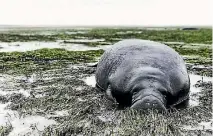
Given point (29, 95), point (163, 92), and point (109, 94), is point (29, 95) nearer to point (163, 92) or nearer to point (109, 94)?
point (109, 94)

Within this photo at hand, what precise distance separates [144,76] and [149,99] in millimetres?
925

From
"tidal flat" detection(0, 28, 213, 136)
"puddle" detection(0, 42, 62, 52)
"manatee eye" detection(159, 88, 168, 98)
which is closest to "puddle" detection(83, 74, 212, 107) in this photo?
"tidal flat" detection(0, 28, 213, 136)

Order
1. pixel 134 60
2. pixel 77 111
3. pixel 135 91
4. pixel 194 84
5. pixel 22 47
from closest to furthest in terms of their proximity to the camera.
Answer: pixel 77 111
pixel 135 91
pixel 134 60
pixel 194 84
pixel 22 47

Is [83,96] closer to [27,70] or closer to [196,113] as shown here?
[196,113]

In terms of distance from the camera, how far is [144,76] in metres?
7.75

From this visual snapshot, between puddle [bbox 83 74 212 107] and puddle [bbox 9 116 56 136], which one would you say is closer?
puddle [bbox 9 116 56 136]

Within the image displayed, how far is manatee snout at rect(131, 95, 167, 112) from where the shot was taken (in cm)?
681

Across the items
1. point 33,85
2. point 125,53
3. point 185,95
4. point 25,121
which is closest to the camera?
point 25,121

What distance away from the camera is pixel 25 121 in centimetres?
692

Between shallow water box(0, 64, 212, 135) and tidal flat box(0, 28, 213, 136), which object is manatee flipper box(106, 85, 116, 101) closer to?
tidal flat box(0, 28, 213, 136)

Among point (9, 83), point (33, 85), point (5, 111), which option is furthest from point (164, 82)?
point (9, 83)

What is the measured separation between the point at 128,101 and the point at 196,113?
4.43 feet

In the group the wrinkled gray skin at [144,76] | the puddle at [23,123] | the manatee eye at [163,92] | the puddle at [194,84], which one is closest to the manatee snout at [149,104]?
the wrinkled gray skin at [144,76]

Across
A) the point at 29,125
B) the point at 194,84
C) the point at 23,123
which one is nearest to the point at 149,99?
the point at 29,125
